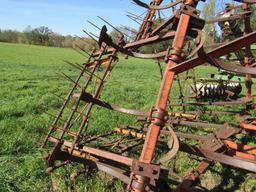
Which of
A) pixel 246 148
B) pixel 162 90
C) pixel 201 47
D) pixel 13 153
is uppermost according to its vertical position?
pixel 201 47

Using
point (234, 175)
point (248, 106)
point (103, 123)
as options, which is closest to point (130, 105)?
point (103, 123)

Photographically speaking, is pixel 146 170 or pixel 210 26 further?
pixel 210 26

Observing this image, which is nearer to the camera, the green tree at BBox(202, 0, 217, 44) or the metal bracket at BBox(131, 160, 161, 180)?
the metal bracket at BBox(131, 160, 161, 180)

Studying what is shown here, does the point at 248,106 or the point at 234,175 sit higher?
the point at 248,106

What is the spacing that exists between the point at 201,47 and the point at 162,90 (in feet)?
1.38

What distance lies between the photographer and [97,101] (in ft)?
11.0

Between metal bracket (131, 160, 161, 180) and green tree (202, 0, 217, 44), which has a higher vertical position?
green tree (202, 0, 217, 44)

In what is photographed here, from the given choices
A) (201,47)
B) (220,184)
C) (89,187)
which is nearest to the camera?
(201,47)

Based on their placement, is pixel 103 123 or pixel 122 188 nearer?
pixel 122 188

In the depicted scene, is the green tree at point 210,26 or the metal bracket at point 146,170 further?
the green tree at point 210,26

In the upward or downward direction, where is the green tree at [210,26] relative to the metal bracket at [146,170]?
upward

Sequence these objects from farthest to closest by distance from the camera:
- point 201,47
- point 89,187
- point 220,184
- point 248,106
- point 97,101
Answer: point 248,106
point 220,184
point 89,187
point 97,101
point 201,47

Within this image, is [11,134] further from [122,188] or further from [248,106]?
[248,106]

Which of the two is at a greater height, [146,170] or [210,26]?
[210,26]
